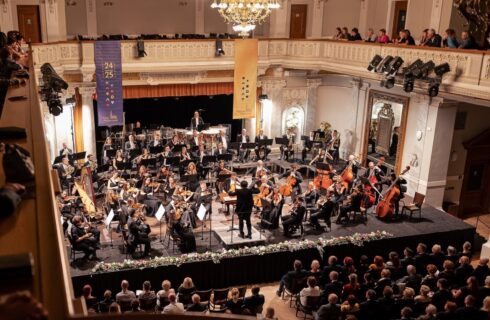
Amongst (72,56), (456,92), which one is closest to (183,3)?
(72,56)

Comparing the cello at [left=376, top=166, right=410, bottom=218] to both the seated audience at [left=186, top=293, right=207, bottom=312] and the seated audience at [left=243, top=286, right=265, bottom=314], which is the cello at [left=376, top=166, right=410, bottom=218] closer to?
the seated audience at [left=243, top=286, right=265, bottom=314]

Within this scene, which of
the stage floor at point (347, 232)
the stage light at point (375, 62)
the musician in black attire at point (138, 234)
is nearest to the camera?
the musician in black attire at point (138, 234)

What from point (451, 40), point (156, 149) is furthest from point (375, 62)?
point (156, 149)

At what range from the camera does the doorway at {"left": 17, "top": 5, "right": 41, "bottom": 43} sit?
1834cm

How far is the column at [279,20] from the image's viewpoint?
66.9 ft

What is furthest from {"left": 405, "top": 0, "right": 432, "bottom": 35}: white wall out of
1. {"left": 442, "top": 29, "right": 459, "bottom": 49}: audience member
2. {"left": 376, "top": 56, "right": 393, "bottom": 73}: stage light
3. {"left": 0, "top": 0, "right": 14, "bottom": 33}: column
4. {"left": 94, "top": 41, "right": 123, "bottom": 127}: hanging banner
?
{"left": 0, "top": 0, "right": 14, "bottom": 33}: column

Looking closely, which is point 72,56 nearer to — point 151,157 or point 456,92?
point 151,157

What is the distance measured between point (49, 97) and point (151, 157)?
13.1 feet

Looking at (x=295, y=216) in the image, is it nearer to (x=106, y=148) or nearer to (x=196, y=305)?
(x=196, y=305)

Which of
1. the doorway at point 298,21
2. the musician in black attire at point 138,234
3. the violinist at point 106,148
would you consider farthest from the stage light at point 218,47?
the musician in black attire at point 138,234

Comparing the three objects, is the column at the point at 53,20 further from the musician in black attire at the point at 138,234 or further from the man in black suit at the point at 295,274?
the man in black suit at the point at 295,274

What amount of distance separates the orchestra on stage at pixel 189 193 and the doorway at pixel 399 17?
606 cm

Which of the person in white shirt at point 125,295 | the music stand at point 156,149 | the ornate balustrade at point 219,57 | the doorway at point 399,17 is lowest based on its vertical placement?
the person in white shirt at point 125,295

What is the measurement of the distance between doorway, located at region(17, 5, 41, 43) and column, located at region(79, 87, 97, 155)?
2.62 metres
